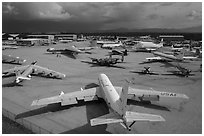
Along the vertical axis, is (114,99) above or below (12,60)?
below

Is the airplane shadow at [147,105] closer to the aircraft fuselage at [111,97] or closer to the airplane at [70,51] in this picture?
the aircraft fuselage at [111,97]

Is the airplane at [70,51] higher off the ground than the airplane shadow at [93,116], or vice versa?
the airplane at [70,51]

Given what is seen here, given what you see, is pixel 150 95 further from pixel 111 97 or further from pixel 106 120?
pixel 106 120

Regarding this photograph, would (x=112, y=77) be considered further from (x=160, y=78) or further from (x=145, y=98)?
(x=145, y=98)

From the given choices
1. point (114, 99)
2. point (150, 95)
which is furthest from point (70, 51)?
point (114, 99)

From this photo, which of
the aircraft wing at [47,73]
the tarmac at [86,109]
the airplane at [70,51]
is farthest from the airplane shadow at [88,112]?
the airplane at [70,51]

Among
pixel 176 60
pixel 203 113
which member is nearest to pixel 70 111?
pixel 203 113

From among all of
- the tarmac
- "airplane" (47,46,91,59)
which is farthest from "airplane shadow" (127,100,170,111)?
"airplane" (47,46,91,59)

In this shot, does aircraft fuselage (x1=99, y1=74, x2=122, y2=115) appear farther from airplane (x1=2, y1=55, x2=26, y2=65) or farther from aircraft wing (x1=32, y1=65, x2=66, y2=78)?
airplane (x1=2, y1=55, x2=26, y2=65)
